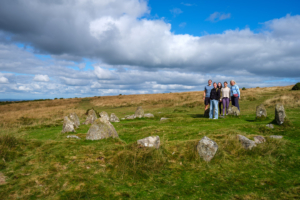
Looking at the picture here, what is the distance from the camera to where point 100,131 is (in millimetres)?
11070

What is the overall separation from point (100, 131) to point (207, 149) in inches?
235

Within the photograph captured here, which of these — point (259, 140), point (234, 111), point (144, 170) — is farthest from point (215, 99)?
point (144, 170)

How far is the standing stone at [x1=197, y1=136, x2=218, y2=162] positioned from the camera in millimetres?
8594

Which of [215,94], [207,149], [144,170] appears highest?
[215,94]

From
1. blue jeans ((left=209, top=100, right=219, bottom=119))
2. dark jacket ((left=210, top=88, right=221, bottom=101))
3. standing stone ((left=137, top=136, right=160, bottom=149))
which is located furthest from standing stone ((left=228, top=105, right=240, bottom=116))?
standing stone ((left=137, top=136, right=160, bottom=149))

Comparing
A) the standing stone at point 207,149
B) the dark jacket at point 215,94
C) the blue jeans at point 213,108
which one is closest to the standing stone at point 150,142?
the standing stone at point 207,149

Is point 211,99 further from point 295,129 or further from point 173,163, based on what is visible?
point 173,163

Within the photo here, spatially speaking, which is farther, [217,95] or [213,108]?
[213,108]

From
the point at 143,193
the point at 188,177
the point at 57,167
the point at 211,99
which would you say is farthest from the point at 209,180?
the point at 211,99

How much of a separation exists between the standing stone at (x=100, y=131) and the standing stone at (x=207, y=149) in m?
5.03

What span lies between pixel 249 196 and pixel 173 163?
3293 millimetres

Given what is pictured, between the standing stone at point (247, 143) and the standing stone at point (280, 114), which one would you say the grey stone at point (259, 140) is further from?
the standing stone at point (280, 114)

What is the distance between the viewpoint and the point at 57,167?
7.77 m

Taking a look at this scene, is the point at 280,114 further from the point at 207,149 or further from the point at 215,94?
the point at 207,149
